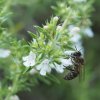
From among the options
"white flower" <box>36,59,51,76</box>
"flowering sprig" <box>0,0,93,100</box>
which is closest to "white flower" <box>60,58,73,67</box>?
"flowering sprig" <box>0,0,93,100</box>

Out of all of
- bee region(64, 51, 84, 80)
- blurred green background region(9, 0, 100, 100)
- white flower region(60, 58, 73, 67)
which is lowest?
white flower region(60, 58, 73, 67)

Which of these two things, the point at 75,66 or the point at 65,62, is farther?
the point at 75,66

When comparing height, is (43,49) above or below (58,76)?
below

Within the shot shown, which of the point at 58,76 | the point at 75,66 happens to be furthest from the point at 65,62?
the point at 58,76

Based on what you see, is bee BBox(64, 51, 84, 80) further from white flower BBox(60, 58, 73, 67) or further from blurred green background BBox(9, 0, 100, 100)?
blurred green background BBox(9, 0, 100, 100)

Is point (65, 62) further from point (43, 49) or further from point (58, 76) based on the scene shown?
point (58, 76)

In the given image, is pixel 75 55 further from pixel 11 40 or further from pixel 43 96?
pixel 43 96

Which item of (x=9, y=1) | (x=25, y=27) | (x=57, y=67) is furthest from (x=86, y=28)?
(x=25, y=27)

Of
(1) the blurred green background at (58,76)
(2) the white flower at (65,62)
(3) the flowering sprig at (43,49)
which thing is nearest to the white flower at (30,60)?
(3) the flowering sprig at (43,49)
